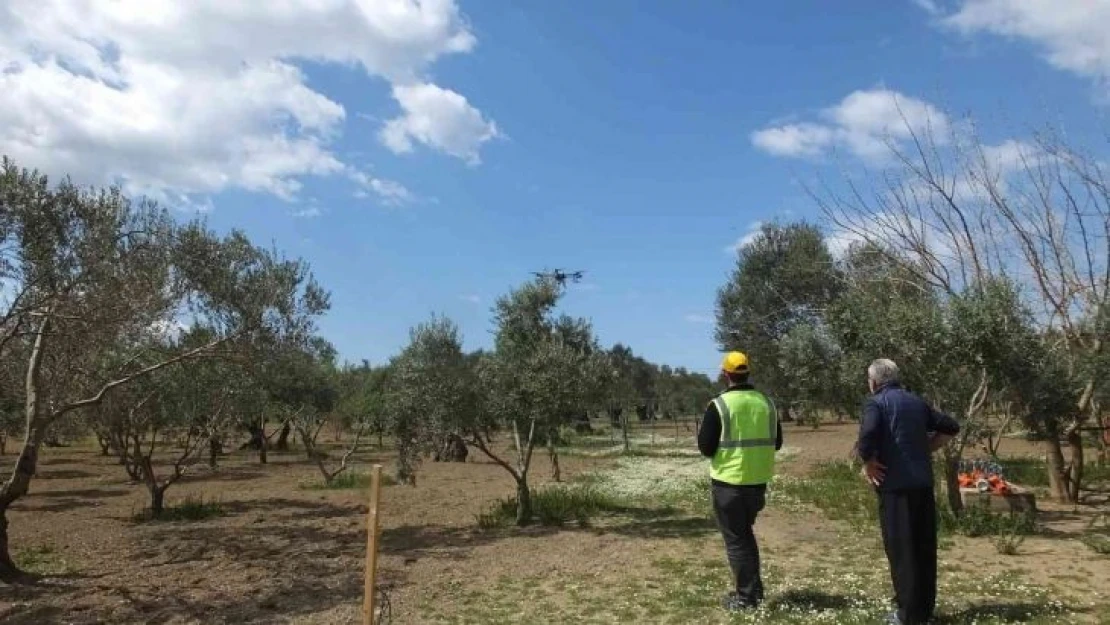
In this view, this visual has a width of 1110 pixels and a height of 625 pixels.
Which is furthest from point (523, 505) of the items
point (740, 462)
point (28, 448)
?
point (740, 462)

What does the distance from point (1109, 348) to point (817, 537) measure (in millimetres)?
6848

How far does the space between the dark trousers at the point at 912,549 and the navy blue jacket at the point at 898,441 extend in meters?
0.10

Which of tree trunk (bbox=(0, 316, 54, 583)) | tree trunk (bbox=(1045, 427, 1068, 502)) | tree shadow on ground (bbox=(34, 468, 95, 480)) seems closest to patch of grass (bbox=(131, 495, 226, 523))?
tree trunk (bbox=(0, 316, 54, 583))

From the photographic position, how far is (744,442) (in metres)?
6.81

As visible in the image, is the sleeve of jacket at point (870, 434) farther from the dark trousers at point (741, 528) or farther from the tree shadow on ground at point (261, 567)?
the tree shadow on ground at point (261, 567)

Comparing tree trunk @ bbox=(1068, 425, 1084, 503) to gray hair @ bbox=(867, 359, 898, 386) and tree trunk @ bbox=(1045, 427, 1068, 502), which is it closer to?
tree trunk @ bbox=(1045, 427, 1068, 502)

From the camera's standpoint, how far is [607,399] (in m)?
14.0

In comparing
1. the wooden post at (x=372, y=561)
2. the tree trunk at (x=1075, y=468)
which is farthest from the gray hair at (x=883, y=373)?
the tree trunk at (x=1075, y=468)

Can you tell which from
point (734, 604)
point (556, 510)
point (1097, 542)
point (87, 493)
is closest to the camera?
point (734, 604)

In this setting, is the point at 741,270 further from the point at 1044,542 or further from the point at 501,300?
the point at 1044,542

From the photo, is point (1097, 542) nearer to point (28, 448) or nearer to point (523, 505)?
point (523, 505)

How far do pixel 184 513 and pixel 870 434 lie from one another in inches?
529

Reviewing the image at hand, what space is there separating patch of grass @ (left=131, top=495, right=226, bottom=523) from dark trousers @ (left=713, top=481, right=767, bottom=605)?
37.8ft

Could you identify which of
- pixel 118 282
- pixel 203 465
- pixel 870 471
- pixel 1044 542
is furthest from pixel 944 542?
pixel 203 465
